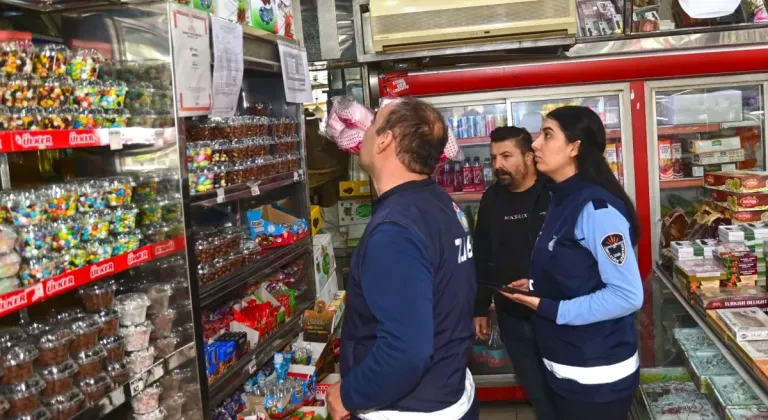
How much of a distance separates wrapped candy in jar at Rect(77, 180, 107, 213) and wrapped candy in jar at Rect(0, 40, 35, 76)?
Answer: 0.36 meters

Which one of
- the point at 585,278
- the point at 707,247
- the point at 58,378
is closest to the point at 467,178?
the point at 707,247

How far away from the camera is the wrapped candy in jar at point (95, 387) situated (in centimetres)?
183

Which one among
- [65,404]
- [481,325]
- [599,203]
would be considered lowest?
[481,325]

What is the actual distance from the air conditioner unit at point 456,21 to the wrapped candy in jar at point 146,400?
102 inches

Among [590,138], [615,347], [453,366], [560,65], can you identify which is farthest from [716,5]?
[453,366]

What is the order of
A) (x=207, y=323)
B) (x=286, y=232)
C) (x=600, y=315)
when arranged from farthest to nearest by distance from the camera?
(x=286, y=232)
(x=207, y=323)
(x=600, y=315)

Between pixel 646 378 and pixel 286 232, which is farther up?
pixel 286 232

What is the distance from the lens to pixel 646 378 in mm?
3652

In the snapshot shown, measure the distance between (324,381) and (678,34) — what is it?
10.2 feet

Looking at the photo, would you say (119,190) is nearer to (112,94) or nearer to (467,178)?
(112,94)

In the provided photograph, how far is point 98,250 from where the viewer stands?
1.88 metres

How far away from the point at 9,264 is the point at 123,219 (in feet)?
1.41

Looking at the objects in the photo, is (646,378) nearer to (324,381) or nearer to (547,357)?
(547,357)

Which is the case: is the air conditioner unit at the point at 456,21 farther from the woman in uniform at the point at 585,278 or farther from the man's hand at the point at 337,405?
the man's hand at the point at 337,405
